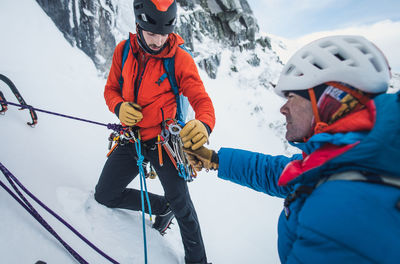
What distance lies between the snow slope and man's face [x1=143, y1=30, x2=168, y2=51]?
1.70m

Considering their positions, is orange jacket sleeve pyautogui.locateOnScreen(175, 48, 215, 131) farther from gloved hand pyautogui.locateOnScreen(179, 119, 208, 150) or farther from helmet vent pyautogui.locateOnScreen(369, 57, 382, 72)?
helmet vent pyautogui.locateOnScreen(369, 57, 382, 72)

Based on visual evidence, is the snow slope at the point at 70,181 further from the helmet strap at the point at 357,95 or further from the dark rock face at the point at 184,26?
the helmet strap at the point at 357,95

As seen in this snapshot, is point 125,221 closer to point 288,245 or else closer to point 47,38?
point 288,245

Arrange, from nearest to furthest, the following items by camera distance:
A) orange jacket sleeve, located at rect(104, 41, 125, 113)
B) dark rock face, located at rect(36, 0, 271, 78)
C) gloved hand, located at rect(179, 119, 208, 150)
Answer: gloved hand, located at rect(179, 119, 208, 150) → orange jacket sleeve, located at rect(104, 41, 125, 113) → dark rock face, located at rect(36, 0, 271, 78)

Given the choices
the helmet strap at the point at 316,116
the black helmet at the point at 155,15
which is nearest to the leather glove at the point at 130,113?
the black helmet at the point at 155,15

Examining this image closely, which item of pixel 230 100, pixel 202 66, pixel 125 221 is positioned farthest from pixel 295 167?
pixel 202 66

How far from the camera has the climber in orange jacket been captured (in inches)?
70.7

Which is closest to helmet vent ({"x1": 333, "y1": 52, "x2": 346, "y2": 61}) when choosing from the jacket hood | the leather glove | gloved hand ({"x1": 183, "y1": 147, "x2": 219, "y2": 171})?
the jacket hood

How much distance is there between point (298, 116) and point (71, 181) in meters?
2.44

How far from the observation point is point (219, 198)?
153 inches

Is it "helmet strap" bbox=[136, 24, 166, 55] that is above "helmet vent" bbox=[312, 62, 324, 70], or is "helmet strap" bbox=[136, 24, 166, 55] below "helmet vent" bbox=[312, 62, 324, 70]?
above

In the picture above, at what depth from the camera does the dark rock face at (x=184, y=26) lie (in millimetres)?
4547

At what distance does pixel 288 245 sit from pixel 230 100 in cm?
911

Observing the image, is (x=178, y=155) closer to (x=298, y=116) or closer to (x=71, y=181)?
(x=298, y=116)
